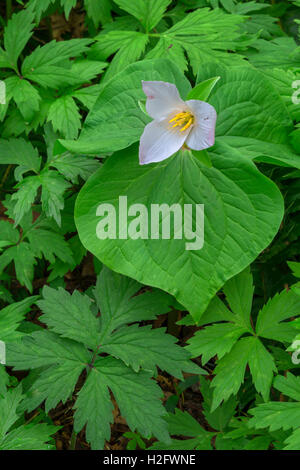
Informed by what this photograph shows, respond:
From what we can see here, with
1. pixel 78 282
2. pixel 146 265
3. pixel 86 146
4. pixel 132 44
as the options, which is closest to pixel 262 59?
pixel 132 44

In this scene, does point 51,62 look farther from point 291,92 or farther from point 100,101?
point 291,92

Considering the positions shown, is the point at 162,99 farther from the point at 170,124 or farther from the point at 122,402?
the point at 122,402

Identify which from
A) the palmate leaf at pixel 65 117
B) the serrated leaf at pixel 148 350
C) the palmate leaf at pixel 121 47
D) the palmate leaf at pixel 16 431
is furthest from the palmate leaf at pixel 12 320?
the palmate leaf at pixel 121 47

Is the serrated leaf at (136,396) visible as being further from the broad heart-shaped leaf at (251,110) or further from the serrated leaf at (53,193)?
the broad heart-shaped leaf at (251,110)

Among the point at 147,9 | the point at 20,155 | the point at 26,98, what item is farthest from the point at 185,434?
the point at 147,9

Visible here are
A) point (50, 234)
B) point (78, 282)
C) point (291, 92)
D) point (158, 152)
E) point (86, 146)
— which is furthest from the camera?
point (78, 282)

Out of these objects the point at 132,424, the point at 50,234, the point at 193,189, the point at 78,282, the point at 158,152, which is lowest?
the point at 78,282
